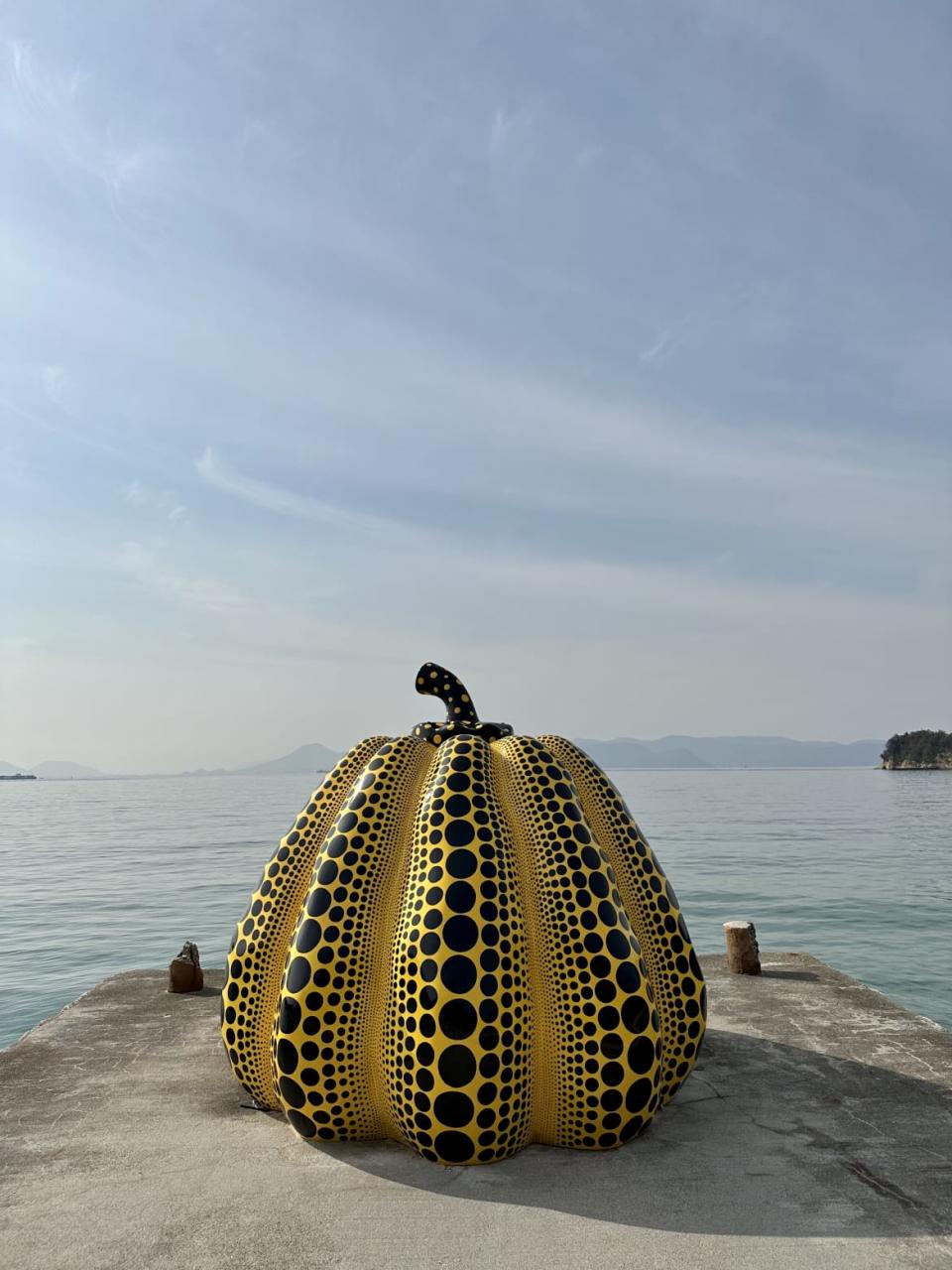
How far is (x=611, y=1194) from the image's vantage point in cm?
510

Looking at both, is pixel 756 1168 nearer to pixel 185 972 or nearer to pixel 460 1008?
pixel 460 1008

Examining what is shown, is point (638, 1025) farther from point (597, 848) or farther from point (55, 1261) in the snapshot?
point (55, 1261)

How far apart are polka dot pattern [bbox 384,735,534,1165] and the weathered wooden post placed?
563cm

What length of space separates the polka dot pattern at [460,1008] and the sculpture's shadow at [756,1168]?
0.93 ft

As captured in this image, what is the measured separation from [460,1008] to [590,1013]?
862 millimetres

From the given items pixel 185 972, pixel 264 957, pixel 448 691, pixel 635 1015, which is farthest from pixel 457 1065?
pixel 185 972

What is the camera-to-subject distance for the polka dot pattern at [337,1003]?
571 cm

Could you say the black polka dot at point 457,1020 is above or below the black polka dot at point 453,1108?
above

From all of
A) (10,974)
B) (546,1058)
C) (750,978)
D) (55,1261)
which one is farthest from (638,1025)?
(10,974)

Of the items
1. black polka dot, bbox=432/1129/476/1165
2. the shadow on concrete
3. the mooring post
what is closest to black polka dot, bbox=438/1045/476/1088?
black polka dot, bbox=432/1129/476/1165

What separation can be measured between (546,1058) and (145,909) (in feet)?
65.9

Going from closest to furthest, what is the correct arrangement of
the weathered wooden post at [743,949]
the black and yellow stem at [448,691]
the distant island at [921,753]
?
the black and yellow stem at [448,691] → the weathered wooden post at [743,949] → the distant island at [921,753]

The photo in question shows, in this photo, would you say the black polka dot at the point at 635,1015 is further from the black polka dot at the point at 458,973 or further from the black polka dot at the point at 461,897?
the black polka dot at the point at 461,897

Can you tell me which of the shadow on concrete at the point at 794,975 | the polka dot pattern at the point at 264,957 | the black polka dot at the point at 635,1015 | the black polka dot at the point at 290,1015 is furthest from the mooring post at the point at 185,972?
the shadow on concrete at the point at 794,975
